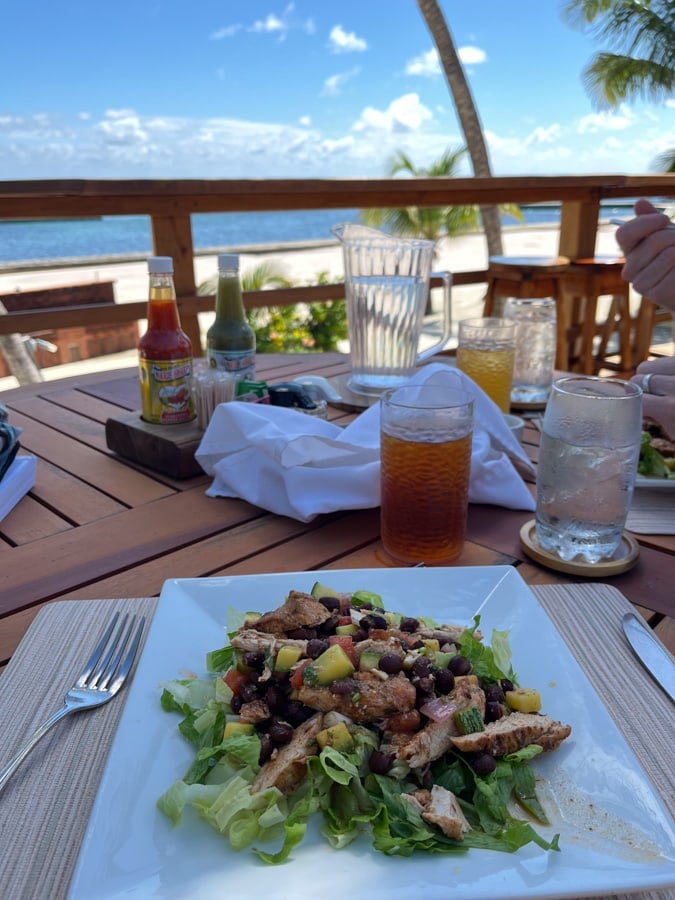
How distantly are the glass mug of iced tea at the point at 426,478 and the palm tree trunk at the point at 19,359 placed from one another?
231 inches

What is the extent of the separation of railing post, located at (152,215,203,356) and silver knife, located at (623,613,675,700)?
2.35 metres

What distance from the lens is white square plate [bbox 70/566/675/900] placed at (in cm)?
46

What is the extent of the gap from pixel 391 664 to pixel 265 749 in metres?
0.14

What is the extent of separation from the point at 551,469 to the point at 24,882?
2.53 ft

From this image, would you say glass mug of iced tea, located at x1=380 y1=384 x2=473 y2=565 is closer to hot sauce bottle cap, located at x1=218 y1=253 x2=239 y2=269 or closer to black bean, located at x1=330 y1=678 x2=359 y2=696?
black bean, located at x1=330 y1=678 x2=359 y2=696

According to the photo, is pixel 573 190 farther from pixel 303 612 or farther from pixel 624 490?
pixel 303 612

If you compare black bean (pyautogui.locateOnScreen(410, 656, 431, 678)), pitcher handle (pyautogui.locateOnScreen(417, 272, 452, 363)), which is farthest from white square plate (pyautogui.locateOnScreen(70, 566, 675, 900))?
pitcher handle (pyautogui.locateOnScreen(417, 272, 452, 363))

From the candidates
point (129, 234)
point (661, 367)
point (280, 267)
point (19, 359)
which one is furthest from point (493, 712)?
point (129, 234)

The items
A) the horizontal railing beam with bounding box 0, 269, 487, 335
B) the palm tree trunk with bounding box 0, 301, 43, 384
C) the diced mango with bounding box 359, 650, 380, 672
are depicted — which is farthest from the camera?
the palm tree trunk with bounding box 0, 301, 43, 384

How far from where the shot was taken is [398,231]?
43.8 feet

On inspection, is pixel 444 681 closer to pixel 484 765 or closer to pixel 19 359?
pixel 484 765

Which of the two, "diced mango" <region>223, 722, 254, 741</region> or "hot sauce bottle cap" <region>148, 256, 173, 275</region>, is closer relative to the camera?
"diced mango" <region>223, 722, 254, 741</region>

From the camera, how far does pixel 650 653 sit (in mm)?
764

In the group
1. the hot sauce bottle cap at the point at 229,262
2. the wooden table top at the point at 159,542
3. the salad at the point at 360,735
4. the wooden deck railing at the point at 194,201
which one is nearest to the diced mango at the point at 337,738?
the salad at the point at 360,735
